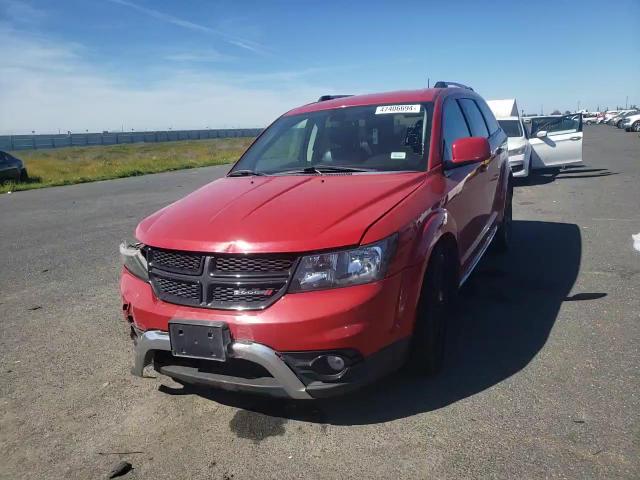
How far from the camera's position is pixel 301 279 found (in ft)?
8.52

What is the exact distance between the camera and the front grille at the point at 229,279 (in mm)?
2615

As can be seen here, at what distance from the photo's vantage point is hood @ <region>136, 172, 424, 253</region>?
104 inches

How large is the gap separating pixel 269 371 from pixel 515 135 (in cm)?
1163

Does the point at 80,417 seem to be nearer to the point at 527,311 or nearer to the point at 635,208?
the point at 527,311

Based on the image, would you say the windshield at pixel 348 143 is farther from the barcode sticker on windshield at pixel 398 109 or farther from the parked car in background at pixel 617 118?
the parked car in background at pixel 617 118

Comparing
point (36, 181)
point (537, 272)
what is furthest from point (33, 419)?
point (36, 181)

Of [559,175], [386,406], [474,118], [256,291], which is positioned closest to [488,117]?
[474,118]

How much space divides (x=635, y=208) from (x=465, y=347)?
6688 millimetres

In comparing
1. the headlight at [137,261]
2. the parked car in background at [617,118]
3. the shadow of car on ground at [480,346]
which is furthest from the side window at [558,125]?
the parked car in background at [617,118]

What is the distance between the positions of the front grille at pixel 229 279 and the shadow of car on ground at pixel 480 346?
2.27ft

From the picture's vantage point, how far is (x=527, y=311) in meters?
4.34

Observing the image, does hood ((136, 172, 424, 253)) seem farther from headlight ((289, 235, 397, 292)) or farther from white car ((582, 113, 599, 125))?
white car ((582, 113, 599, 125))

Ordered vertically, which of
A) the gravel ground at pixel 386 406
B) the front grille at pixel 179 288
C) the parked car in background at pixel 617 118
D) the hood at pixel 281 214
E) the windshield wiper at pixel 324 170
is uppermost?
the parked car in background at pixel 617 118

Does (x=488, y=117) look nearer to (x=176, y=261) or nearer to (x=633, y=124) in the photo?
(x=176, y=261)
